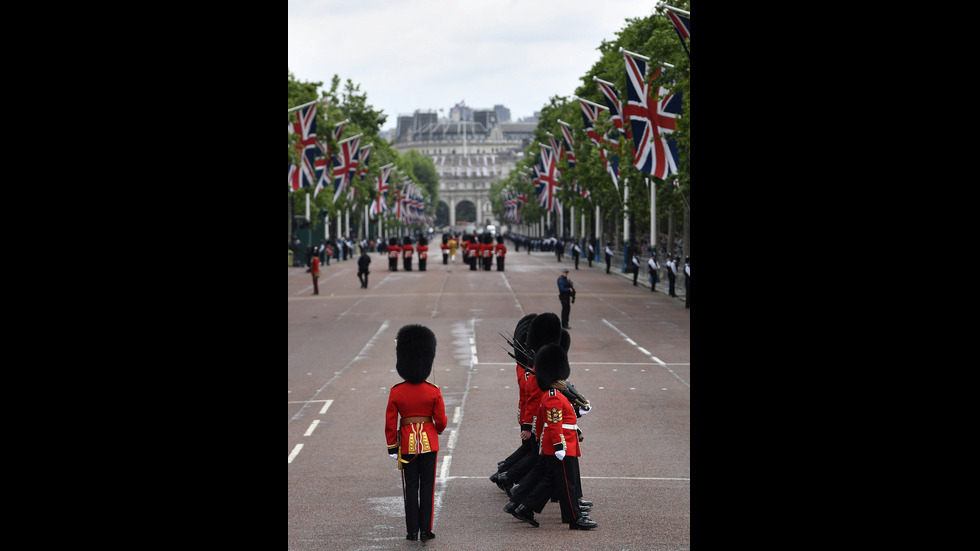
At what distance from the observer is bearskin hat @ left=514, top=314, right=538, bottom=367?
1074cm

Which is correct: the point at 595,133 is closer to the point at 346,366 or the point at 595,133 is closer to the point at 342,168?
the point at 342,168

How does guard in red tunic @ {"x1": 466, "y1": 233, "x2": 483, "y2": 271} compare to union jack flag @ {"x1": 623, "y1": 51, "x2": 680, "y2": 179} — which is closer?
union jack flag @ {"x1": 623, "y1": 51, "x2": 680, "y2": 179}

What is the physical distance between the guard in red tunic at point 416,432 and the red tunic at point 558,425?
895 millimetres

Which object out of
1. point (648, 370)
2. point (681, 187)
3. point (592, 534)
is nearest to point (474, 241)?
point (681, 187)

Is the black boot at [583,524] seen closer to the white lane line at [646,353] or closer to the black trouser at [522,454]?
the black trouser at [522,454]

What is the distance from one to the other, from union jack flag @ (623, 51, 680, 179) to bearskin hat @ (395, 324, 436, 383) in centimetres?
1896

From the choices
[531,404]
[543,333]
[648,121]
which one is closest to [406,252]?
[648,121]

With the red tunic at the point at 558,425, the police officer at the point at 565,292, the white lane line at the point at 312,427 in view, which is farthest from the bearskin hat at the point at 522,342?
the police officer at the point at 565,292

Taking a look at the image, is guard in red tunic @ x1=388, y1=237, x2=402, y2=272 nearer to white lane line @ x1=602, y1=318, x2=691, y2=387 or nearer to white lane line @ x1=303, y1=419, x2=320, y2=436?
white lane line @ x1=602, y1=318, x2=691, y2=387

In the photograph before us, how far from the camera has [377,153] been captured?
326 ft

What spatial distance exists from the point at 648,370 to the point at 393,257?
38870 millimetres

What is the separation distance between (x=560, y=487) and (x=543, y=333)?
1.72m

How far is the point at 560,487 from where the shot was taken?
9602 millimetres

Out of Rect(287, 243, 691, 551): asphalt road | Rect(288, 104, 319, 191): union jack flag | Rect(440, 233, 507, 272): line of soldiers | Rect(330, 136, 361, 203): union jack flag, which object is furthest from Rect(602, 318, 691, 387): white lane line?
Rect(330, 136, 361, 203): union jack flag
